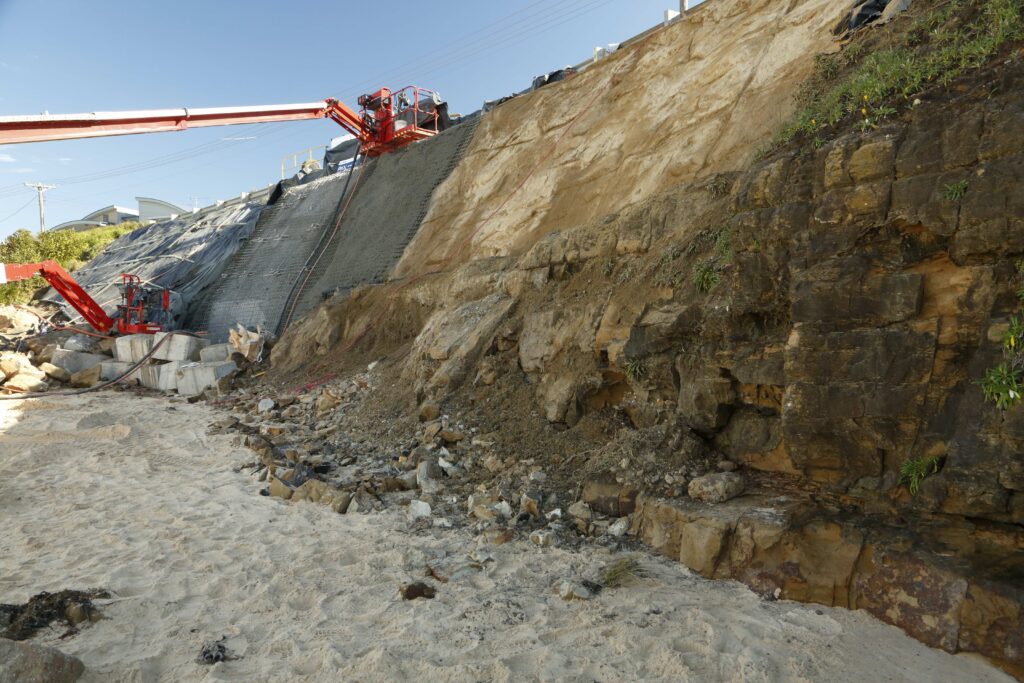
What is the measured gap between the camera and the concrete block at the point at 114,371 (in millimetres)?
14086

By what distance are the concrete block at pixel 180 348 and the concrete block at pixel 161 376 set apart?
6.8 inches

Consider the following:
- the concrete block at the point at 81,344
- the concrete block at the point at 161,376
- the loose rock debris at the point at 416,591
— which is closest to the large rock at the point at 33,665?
the loose rock debris at the point at 416,591

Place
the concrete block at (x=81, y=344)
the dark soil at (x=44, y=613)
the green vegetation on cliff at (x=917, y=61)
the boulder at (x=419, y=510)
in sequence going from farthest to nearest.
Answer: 1. the concrete block at (x=81, y=344)
2. the boulder at (x=419, y=510)
3. the green vegetation on cliff at (x=917, y=61)
4. the dark soil at (x=44, y=613)

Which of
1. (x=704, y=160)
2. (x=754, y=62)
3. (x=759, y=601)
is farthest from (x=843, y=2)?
(x=759, y=601)

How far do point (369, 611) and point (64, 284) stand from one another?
628 inches

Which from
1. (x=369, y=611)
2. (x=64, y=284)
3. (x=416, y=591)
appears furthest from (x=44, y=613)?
(x=64, y=284)

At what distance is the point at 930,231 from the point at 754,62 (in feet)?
17.1

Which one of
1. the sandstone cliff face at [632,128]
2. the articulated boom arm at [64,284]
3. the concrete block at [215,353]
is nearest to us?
the sandstone cliff face at [632,128]

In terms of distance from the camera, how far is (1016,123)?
125 inches

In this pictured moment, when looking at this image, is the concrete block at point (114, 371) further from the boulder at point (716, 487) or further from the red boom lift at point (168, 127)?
the boulder at point (716, 487)

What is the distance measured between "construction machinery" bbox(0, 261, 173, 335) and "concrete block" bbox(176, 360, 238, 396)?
3376mm

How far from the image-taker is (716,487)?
13.2ft

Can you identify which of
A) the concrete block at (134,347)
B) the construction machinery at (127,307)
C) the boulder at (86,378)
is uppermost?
the construction machinery at (127,307)

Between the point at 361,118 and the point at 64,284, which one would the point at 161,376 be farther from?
the point at 361,118
